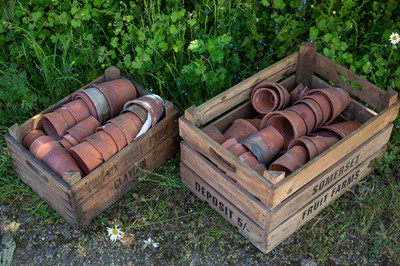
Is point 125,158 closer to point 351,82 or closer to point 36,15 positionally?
point 36,15

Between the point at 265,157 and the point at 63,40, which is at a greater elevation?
the point at 63,40

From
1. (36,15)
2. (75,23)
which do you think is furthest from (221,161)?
(36,15)

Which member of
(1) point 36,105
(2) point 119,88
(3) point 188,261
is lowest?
(3) point 188,261

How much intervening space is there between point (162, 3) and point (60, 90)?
1.09 m

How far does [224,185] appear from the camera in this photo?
12.2 feet

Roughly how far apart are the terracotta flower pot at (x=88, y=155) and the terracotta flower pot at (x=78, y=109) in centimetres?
31

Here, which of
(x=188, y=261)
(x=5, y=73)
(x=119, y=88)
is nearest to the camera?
(x=188, y=261)

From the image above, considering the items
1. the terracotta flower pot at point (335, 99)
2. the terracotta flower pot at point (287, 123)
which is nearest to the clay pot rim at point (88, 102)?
the terracotta flower pot at point (287, 123)

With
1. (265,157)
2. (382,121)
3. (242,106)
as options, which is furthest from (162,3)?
(382,121)

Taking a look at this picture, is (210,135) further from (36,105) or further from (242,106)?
(36,105)

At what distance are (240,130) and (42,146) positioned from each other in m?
1.31

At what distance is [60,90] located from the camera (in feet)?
15.2

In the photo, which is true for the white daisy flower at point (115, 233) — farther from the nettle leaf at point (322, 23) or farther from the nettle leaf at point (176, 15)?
the nettle leaf at point (322, 23)

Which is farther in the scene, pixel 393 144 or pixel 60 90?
pixel 60 90
